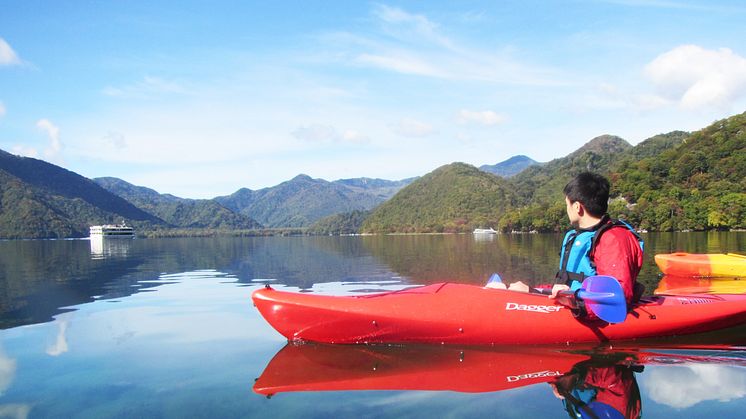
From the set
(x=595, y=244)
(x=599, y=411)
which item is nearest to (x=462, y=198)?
(x=595, y=244)

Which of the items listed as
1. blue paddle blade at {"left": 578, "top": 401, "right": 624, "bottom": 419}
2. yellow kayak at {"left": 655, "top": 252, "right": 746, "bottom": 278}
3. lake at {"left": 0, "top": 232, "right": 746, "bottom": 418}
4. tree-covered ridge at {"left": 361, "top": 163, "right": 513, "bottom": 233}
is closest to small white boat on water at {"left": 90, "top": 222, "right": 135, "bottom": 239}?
tree-covered ridge at {"left": 361, "top": 163, "right": 513, "bottom": 233}

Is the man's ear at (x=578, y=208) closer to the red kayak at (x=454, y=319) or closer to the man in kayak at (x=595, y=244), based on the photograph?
the man in kayak at (x=595, y=244)

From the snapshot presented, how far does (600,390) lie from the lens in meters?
5.48

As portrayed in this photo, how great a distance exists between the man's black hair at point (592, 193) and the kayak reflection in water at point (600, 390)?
2.04m

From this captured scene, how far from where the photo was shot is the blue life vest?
7.21 metres

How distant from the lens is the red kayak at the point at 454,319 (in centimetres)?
727

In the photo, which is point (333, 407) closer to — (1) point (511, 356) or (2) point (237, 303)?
(1) point (511, 356)

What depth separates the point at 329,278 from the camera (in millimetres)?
18016

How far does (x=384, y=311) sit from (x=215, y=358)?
97.8 inches

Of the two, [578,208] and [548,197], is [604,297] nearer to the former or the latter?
[578,208]

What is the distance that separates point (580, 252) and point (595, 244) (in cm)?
36

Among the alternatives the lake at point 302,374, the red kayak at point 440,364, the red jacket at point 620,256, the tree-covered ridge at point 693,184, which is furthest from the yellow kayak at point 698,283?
the tree-covered ridge at point 693,184

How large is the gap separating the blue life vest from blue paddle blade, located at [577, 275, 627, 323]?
507 millimetres

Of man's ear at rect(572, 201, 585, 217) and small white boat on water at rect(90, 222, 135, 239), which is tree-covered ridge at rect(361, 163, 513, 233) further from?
man's ear at rect(572, 201, 585, 217)
